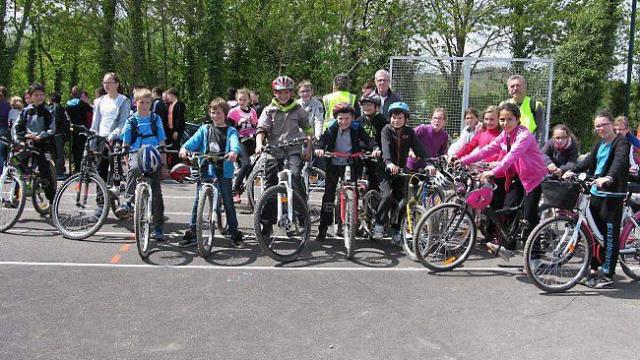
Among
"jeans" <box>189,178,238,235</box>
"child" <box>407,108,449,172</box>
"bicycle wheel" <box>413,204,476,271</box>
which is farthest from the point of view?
"child" <box>407,108,449,172</box>

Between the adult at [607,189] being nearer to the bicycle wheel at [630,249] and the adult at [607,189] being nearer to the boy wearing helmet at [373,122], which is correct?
the bicycle wheel at [630,249]

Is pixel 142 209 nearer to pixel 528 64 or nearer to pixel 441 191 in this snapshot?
pixel 441 191

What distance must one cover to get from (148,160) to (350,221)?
7.82 feet

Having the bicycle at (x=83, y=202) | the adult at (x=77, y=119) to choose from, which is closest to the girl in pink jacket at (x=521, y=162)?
the bicycle at (x=83, y=202)

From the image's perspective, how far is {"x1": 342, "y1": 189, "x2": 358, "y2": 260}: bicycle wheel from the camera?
632 centimetres

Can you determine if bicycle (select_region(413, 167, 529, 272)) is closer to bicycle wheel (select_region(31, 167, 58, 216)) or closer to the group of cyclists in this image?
the group of cyclists

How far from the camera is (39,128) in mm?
7969

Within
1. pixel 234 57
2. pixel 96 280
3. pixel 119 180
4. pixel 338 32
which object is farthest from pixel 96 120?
pixel 338 32

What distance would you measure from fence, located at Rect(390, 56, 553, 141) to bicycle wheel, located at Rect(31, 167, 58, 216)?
25.6 ft

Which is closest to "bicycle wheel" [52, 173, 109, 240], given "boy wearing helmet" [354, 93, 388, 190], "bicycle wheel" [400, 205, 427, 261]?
"boy wearing helmet" [354, 93, 388, 190]

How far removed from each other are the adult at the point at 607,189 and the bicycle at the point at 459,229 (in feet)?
2.47

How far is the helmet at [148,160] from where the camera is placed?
6.43 metres

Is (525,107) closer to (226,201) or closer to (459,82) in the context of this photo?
(226,201)

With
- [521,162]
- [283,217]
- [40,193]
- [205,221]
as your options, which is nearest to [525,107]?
[521,162]
